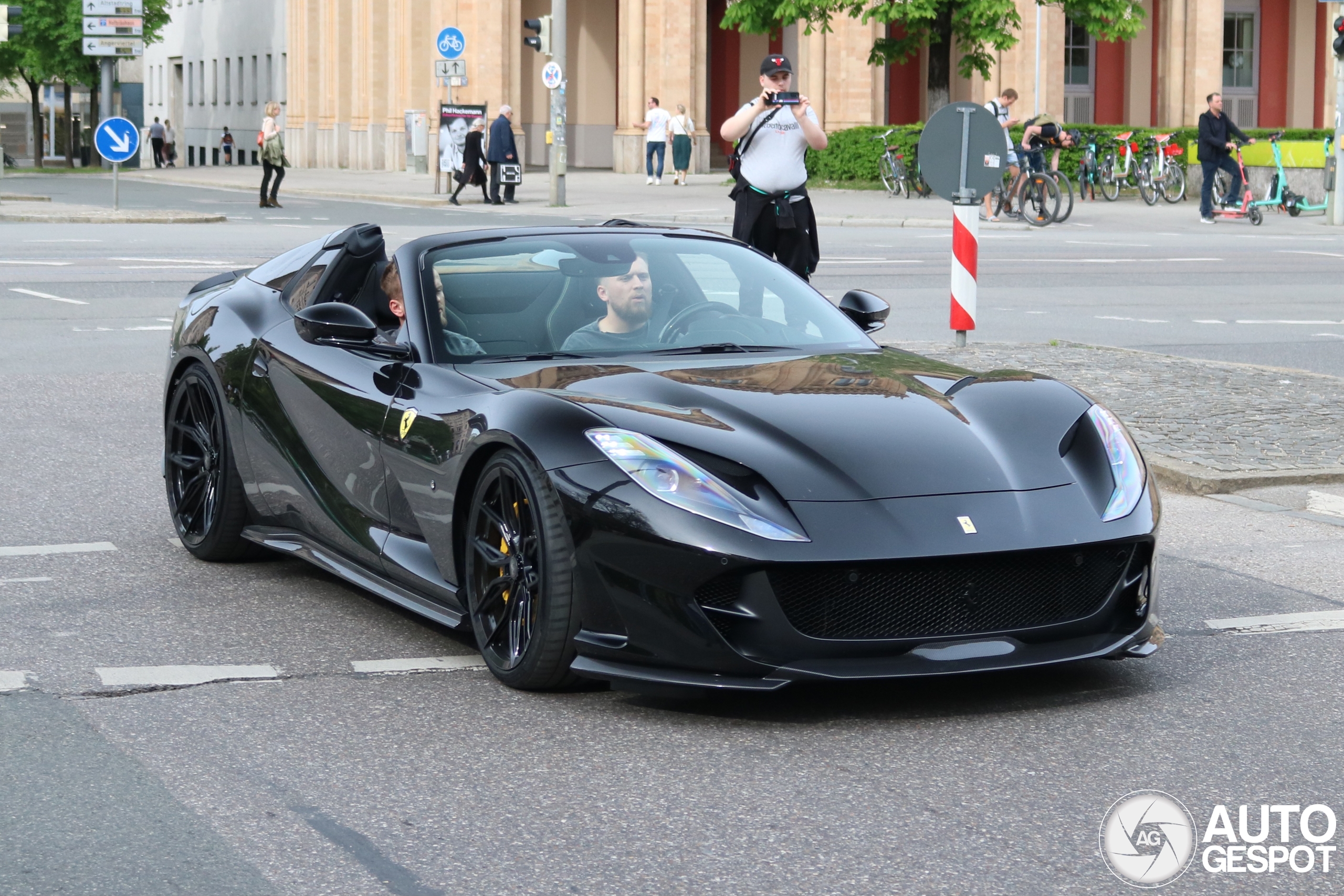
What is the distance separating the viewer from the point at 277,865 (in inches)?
147

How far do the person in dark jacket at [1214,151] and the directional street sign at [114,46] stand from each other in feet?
70.1

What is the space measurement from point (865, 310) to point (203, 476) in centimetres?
241

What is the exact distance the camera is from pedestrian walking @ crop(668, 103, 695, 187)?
45875 millimetres

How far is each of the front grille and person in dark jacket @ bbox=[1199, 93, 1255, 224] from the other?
2649 centimetres

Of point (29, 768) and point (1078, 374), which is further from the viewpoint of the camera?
point (1078, 374)

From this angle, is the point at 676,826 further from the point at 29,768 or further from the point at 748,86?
the point at 748,86

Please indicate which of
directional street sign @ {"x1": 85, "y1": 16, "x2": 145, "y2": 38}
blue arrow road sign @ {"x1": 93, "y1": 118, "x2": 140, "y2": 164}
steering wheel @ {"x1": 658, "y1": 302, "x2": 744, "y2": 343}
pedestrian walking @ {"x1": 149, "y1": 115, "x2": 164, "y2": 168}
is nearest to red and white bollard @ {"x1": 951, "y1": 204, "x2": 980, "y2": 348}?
steering wheel @ {"x1": 658, "y1": 302, "x2": 744, "y2": 343}

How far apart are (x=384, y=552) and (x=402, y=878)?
2151 mm

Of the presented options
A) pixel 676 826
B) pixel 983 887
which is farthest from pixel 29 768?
pixel 983 887

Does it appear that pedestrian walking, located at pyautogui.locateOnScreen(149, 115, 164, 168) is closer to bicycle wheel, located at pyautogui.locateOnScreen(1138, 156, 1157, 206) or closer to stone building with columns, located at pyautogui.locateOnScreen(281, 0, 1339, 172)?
stone building with columns, located at pyautogui.locateOnScreen(281, 0, 1339, 172)

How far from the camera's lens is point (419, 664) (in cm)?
541

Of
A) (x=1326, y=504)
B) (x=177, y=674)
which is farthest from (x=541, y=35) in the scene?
(x=177, y=674)

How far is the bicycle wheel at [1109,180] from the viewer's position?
1460 inches

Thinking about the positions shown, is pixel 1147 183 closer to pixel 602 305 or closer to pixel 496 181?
pixel 496 181
